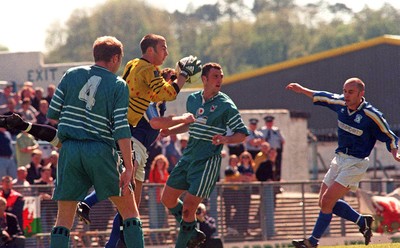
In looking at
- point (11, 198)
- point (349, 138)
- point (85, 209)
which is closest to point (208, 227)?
point (11, 198)

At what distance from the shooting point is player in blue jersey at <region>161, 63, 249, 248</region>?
16.5 metres

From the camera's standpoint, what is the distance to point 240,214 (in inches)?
945

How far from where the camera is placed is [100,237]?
880 inches

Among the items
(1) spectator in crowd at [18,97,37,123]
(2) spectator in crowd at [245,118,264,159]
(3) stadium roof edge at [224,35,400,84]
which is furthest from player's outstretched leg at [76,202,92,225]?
(3) stadium roof edge at [224,35,400,84]

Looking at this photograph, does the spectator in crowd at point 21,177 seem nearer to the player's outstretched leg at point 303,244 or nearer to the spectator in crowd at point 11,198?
the spectator in crowd at point 11,198

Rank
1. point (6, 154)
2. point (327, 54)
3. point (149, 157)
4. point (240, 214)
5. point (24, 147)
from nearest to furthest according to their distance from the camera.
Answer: point (240, 214), point (6, 154), point (24, 147), point (149, 157), point (327, 54)

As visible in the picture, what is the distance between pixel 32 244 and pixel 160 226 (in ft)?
7.29

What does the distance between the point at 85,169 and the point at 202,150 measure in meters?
3.51

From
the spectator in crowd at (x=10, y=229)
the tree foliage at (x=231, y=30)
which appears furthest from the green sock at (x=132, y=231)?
the tree foliage at (x=231, y=30)

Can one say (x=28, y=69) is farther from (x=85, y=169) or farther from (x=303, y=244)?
(x=85, y=169)

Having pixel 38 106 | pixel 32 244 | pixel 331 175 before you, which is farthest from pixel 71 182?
pixel 38 106

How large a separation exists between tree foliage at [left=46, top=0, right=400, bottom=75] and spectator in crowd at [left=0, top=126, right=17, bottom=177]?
83908 millimetres

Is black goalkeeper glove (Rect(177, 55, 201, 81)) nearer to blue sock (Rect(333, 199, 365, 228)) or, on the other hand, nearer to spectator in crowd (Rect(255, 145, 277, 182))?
blue sock (Rect(333, 199, 365, 228))

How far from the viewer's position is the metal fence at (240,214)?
22.4m
